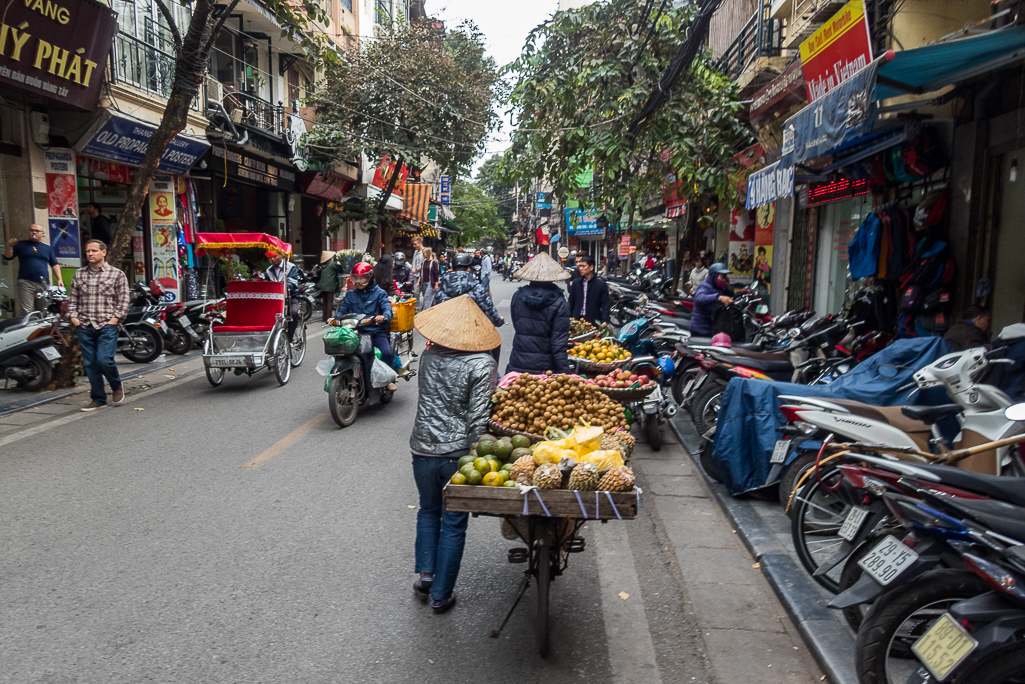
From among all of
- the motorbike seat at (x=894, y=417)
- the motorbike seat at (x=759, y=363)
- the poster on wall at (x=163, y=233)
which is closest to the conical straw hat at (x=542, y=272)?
the motorbike seat at (x=759, y=363)

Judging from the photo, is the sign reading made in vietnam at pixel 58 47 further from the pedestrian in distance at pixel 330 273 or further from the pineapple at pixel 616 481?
the pineapple at pixel 616 481

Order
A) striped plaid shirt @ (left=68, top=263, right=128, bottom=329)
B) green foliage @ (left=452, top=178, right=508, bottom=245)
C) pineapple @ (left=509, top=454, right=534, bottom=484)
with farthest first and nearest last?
green foliage @ (left=452, top=178, right=508, bottom=245)
striped plaid shirt @ (left=68, top=263, right=128, bottom=329)
pineapple @ (left=509, top=454, right=534, bottom=484)

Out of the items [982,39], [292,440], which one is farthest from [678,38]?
[292,440]

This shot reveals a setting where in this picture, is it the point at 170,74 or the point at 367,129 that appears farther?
the point at 367,129

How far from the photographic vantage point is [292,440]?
7.50 metres

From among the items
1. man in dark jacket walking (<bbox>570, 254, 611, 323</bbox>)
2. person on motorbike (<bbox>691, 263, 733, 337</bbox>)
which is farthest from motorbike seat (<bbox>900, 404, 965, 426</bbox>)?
man in dark jacket walking (<bbox>570, 254, 611, 323</bbox>)

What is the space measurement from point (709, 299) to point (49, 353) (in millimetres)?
8619

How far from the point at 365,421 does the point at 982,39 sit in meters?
6.79

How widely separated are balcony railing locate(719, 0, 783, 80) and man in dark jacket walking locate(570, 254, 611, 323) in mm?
5645

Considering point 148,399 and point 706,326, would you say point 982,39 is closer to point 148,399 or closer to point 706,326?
point 706,326

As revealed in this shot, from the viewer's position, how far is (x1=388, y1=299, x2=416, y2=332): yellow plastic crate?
9.96m

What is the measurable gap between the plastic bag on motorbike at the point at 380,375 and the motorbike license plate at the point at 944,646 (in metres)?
6.39

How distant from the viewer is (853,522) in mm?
3770

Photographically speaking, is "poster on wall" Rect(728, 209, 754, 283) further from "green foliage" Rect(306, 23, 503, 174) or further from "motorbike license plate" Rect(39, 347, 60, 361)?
"motorbike license plate" Rect(39, 347, 60, 361)
